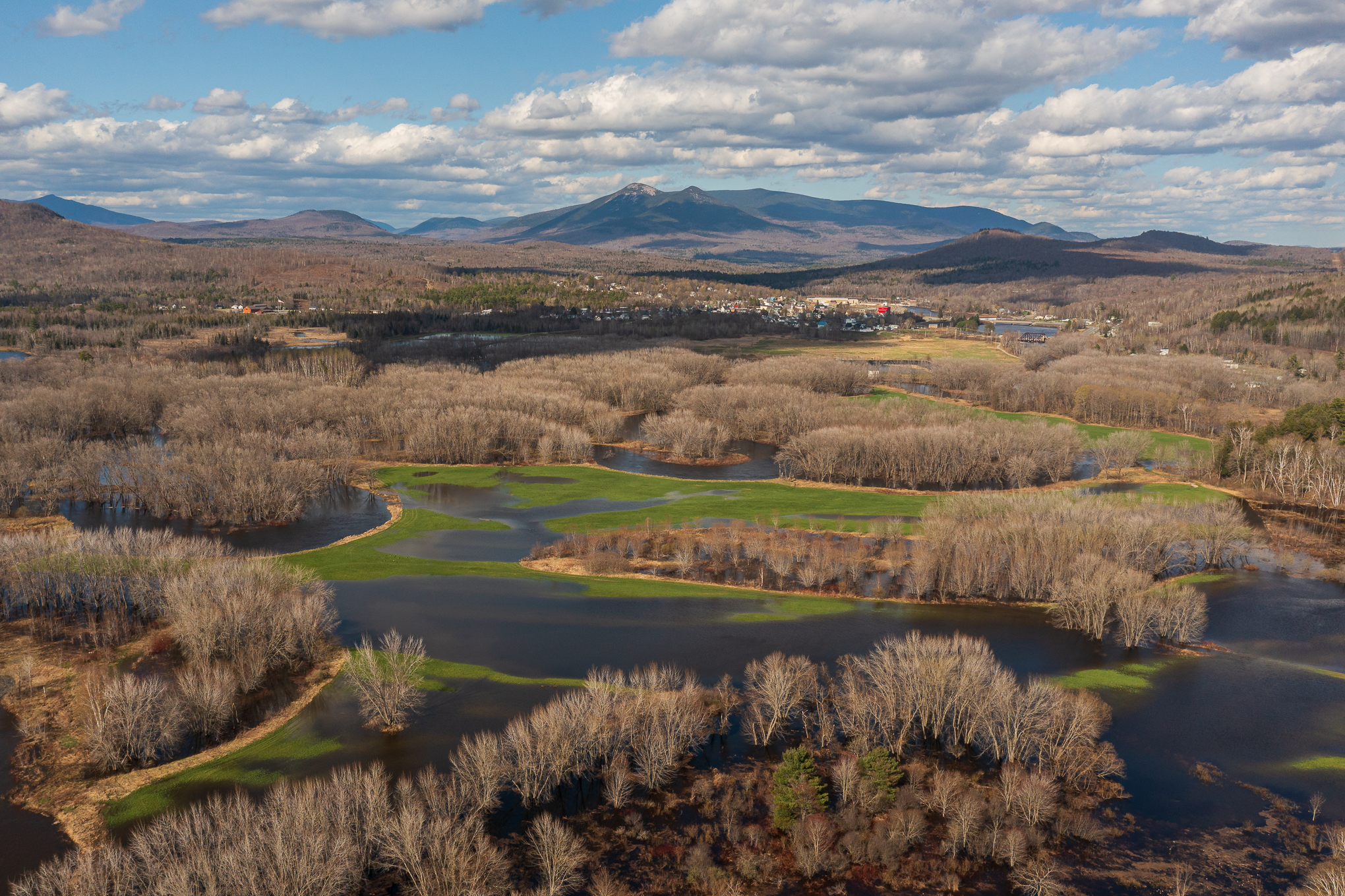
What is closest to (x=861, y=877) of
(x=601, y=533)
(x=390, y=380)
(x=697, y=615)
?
(x=697, y=615)

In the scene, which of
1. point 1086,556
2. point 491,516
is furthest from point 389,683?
point 1086,556

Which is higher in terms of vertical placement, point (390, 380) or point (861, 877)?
point (390, 380)

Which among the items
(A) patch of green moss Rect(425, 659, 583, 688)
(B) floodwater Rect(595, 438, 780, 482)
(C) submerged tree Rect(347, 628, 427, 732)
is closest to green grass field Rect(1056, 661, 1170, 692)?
(A) patch of green moss Rect(425, 659, 583, 688)

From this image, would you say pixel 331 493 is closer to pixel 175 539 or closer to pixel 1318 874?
pixel 175 539

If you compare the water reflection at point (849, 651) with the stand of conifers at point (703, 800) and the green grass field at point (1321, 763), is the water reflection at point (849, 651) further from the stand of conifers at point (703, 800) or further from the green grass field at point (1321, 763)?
the stand of conifers at point (703, 800)

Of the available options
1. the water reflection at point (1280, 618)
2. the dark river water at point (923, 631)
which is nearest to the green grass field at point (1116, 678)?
the dark river water at point (923, 631)

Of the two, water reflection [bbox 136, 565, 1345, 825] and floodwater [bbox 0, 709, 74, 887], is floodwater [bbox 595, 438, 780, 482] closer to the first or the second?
water reflection [bbox 136, 565, 1345, 825]
